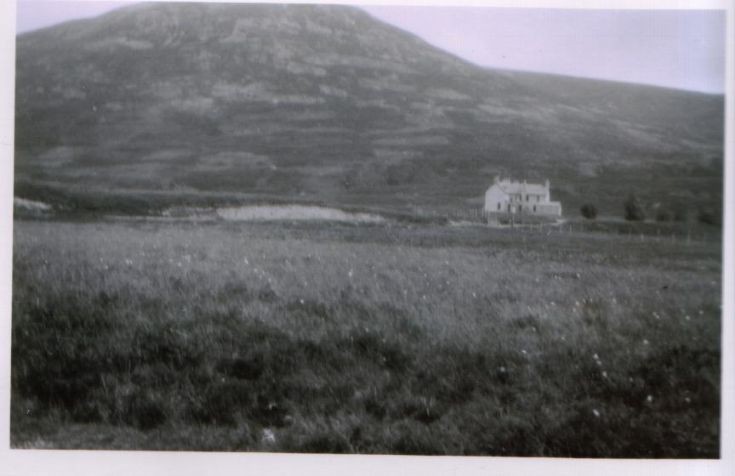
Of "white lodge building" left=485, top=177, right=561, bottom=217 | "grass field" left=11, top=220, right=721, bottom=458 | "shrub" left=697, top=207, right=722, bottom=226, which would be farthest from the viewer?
"white lodge building" left=485, top=177, right=561, bottom=217

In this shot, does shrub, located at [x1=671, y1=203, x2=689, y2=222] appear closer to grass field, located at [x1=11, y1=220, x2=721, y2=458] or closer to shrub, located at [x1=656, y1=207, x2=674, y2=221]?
shrub, located at [x1=656, y1=207, x2=674, y2=221]

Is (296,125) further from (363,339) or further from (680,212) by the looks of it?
(680,212)

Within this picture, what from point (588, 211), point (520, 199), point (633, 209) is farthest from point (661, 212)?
point (520, 199)

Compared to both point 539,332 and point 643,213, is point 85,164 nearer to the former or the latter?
point 539,332

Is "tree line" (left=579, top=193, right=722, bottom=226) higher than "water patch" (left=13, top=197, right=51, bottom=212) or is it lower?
lower

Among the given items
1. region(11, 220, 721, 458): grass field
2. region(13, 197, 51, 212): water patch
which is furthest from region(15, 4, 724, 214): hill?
region(11, 220, 721, 458): grass field

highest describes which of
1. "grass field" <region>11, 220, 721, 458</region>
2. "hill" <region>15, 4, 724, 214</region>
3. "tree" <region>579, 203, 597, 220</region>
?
"hill" <region>15, 4, 724, 214</region>

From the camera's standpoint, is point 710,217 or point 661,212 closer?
point 710,217
